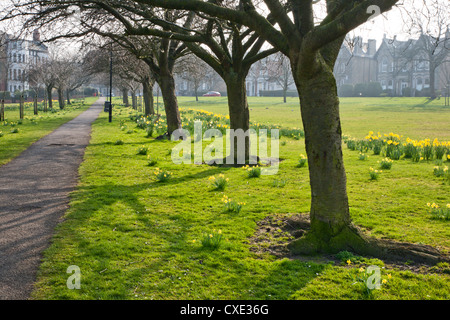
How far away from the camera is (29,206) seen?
712 centimetres

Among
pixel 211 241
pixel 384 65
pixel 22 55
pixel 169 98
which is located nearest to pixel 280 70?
pixel 169 98

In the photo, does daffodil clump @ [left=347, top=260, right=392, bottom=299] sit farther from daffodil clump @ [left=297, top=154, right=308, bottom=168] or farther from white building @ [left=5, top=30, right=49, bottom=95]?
white building @ [left=5, top=30, right=49, bottom=95]

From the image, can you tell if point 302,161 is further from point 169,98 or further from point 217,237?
point 169,98

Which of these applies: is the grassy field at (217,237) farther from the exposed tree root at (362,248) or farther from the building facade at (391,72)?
the building facade at (391,72)

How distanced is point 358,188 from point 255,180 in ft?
7.57

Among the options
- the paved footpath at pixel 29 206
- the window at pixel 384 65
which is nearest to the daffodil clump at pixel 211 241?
the paved footpath at pixel 29 206

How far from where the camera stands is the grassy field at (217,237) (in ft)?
13.9

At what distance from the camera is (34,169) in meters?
10.5

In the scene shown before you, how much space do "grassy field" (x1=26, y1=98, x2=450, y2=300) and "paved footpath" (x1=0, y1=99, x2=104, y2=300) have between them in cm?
21

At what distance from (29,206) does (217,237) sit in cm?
368

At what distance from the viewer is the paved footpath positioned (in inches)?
175

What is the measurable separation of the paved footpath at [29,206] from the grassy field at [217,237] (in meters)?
0.21

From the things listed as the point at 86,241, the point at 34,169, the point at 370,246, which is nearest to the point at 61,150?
the point at 34,169
